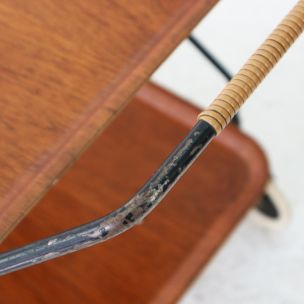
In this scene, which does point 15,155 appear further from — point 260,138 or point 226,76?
point 260,138

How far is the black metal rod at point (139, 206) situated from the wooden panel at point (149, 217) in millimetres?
277

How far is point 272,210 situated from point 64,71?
550 millimetres

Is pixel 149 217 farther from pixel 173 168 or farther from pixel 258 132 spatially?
pixel 258 132

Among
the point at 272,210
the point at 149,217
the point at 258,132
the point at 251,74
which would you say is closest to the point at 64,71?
the point at 251,74

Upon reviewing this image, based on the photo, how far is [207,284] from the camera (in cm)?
109

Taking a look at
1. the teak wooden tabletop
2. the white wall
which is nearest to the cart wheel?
the white wall

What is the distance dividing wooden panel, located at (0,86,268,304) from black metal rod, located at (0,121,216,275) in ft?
0.91

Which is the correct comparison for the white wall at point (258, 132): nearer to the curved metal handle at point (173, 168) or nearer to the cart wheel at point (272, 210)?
the cart wheel at point (272, 210)

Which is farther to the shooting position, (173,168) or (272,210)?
(272,210)

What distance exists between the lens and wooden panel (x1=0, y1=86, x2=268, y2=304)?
700 millimetres

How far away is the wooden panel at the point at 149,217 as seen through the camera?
70 cm

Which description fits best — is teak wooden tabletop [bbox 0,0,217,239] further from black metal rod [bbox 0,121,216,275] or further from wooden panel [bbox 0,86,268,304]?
wooden panel [bbox 0,86,268,304]

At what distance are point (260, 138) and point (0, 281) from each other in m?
0.63

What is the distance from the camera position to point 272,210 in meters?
0.98
